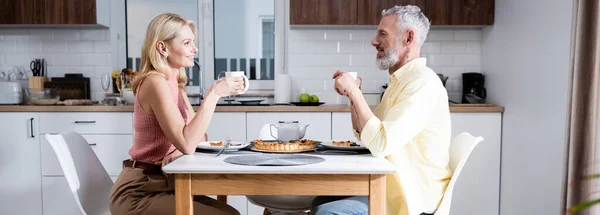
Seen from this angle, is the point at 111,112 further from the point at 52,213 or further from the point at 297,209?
the point at 297,209

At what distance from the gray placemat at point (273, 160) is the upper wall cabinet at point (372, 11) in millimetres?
2161

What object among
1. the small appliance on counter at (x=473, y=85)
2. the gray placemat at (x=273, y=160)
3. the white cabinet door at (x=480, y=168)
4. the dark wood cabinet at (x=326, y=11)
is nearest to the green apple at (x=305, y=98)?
the dark wood cabinet at (x=326, y=11)

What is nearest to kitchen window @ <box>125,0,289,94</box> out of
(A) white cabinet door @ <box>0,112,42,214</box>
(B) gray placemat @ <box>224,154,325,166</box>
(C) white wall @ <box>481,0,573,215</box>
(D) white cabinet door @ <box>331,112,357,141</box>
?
(D) white cabinet door @ <box>331,112,357,141</box>

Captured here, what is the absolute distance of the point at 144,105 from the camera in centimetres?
196

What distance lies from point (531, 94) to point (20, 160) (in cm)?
329

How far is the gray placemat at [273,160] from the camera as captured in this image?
1648 millimetres

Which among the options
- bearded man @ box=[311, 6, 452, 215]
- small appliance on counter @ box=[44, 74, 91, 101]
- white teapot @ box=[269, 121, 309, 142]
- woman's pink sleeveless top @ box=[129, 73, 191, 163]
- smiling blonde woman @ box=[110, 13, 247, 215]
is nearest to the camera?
bearded man @ box=[311, 6, 452, 215]

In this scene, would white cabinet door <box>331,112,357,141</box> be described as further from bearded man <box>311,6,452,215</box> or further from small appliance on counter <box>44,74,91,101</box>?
small appliance on counter <box>44,74,91,101</box>

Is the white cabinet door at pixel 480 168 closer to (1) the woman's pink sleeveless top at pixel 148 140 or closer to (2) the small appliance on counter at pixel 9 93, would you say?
(1) the woman's pink sleeveless top at pixel 148 140

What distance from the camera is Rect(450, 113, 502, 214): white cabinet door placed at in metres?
3.58

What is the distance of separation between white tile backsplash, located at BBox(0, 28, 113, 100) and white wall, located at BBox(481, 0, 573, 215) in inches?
115

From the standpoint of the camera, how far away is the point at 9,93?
3873mm

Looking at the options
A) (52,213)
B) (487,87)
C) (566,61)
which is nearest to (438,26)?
(487,87)

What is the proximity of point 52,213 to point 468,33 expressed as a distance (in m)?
3.28
